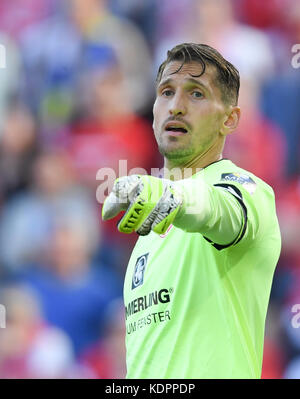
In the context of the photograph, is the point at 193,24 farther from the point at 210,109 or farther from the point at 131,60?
the point at 210,109

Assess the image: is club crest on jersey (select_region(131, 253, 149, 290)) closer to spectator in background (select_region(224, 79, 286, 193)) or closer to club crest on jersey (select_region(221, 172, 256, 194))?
club crest on jersey (select_region(221, 172, 256, 194))

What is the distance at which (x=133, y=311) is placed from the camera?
298 cm

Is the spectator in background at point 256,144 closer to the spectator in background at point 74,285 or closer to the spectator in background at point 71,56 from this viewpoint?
the spectator in background at point 71,56

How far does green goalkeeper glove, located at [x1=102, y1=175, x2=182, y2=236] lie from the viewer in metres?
2.09

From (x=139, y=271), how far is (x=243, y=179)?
68 cm

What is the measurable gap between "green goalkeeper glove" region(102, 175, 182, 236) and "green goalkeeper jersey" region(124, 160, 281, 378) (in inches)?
17.8

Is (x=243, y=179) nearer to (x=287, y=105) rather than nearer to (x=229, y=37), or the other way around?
(x=287, y=105)

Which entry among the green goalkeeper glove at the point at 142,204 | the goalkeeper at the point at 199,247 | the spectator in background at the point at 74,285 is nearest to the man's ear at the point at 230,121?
the goalkeeper at the point at 199,247

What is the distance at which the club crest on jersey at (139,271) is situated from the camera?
9.82 feet

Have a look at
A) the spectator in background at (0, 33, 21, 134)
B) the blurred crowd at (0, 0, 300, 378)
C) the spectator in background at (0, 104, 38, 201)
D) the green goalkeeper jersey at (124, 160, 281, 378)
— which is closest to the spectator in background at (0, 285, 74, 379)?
the blurred crowd at (0, 0, 300, 378)

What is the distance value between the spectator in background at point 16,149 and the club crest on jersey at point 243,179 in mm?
3753

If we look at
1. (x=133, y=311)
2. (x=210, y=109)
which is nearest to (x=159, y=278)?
(x=133, y=311)
